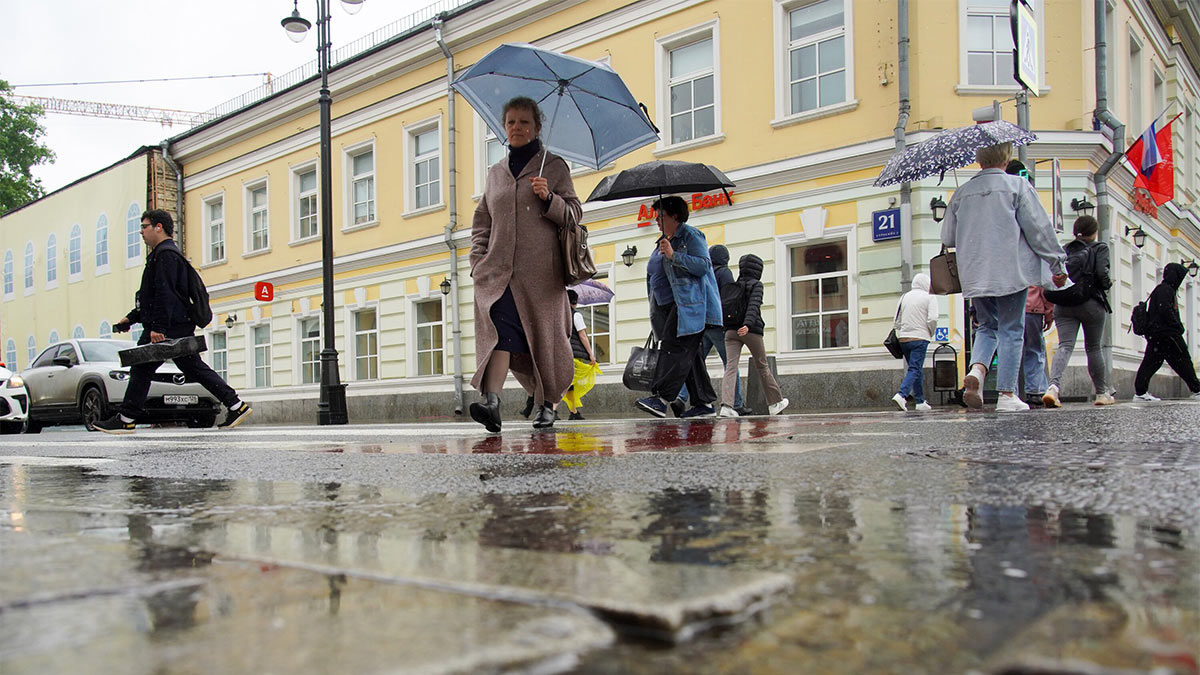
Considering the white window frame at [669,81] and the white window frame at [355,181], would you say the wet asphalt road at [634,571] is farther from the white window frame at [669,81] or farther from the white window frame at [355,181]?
the white window frame at [355,181]

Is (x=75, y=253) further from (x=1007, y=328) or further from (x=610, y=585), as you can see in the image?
(x=610, y=585)

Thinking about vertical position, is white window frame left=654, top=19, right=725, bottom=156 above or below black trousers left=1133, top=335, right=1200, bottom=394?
above

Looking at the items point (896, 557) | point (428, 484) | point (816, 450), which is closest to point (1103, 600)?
point (896, 557)

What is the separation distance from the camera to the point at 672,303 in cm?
713

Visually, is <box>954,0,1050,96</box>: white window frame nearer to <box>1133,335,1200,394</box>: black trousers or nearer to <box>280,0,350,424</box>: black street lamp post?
<box>1133,335,1200,394</box>: black trousers

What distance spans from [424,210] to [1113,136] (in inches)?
562

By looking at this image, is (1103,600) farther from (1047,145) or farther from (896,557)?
(1047,145)

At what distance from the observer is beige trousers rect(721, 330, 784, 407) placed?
881 centimetres

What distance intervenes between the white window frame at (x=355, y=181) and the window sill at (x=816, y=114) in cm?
1130

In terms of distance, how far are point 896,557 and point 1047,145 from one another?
15050mm

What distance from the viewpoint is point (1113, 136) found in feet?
49.1

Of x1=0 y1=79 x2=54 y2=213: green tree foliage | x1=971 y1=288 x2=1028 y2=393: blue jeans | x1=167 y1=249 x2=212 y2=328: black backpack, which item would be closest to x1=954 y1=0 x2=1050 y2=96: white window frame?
x1=971 y1=288 x2=1028 y2=393: blue jeans

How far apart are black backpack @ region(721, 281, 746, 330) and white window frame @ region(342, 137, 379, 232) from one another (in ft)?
49.9

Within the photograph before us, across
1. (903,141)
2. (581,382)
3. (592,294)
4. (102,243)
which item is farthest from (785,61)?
(102,243)
